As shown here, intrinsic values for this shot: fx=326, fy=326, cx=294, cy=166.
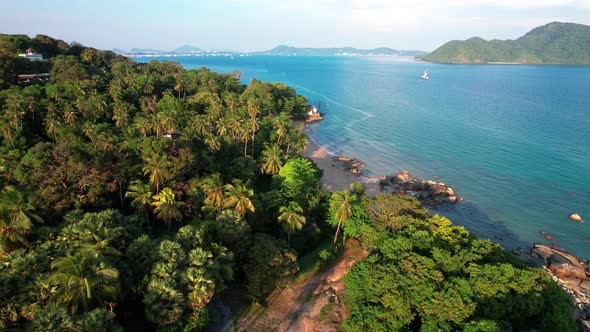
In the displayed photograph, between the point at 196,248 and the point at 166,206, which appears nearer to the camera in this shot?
the point at 196,248

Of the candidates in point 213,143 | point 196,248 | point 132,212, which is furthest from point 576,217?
point 132,212

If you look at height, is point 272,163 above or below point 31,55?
below

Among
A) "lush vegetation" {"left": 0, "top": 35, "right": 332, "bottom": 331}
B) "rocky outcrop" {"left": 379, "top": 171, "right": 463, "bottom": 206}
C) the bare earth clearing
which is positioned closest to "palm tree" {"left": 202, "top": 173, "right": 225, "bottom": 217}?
"lush vegetation" {"left": 0, "top": 35, "right": 332, "bottom": 331}

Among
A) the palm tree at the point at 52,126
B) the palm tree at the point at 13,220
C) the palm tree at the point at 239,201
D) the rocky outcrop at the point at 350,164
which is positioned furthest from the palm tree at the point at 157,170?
the rocky outcrop at the point at 350,164

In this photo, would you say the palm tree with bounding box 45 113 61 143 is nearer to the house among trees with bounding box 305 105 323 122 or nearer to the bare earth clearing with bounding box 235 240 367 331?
the bare earth clearing with bounding box 235 240 367 331

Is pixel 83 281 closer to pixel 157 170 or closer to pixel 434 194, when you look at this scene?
pixel 157 170

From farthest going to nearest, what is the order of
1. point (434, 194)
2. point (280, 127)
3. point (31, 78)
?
point (31, 78), point (280, 127), point (434, 194)
